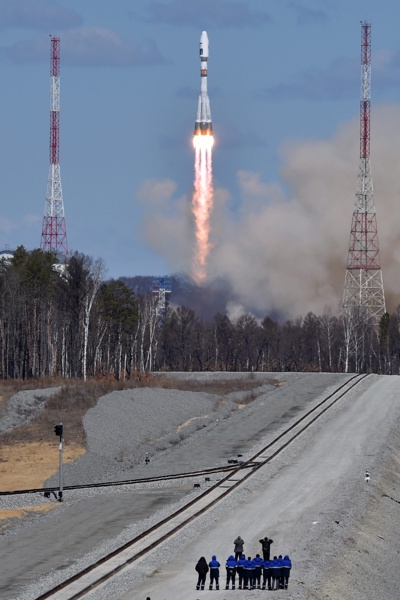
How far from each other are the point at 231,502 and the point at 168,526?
626 centimetres

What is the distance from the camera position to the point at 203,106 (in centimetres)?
13688

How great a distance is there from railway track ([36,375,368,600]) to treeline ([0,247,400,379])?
4169 cm

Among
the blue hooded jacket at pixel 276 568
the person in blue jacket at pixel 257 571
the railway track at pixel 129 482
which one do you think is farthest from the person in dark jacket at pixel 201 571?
the railway track at pixel 129 482

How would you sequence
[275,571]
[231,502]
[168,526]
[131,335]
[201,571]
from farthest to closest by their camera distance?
[131,335] < [231,502] < [168,526] < [275,571] < [201,571]

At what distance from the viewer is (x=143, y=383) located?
112m

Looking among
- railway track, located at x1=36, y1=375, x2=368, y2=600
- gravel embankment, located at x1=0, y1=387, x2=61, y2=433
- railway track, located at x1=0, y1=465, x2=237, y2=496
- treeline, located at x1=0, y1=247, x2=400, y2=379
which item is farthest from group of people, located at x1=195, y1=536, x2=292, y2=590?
treeline, located at x1=0, y1=247, x2=400, y2=379

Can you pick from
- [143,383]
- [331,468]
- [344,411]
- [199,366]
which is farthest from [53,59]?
[331,468]

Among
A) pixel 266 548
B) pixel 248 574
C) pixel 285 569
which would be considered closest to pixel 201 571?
pixel 248 574

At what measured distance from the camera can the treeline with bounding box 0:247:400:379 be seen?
128125 millimetres

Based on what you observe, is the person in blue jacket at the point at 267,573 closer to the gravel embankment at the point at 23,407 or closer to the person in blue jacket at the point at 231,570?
the person in blue jacket at the point at 231,570

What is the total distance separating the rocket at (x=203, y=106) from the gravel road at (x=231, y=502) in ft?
135

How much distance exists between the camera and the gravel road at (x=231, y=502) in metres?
47.4

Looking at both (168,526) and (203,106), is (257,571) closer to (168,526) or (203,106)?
(168,526)

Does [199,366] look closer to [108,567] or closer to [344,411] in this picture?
[344,411]
